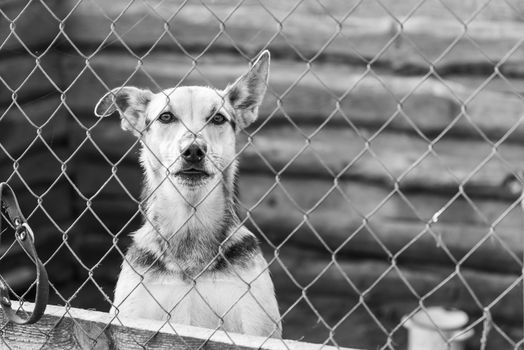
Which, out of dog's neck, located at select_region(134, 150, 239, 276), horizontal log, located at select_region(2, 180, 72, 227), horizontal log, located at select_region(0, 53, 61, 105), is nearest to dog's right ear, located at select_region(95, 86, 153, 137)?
dog's neck, located at select_region(134, 150, 239, 276)

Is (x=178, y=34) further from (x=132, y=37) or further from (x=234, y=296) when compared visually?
(x=234, y=296)

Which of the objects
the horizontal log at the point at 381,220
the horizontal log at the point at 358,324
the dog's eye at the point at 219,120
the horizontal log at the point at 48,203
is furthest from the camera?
the horizontal log at the point at 48,203

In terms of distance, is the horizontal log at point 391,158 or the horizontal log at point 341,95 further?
the horizontal log at point 391,158

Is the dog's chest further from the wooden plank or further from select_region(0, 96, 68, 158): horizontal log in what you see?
select_region(0, 96, 68, 158): horizontal log

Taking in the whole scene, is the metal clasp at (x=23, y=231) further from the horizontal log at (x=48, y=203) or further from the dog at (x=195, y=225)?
the horizontal log at (x=48, y=203)

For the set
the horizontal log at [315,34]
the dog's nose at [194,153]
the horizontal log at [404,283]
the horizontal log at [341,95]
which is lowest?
the horizontal log at [404,283]

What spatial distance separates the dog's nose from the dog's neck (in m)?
0.19

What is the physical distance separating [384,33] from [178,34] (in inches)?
68.4

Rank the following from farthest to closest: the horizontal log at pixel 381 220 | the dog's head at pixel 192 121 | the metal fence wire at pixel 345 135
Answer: the horizontal log at pixel 381 220, the metal fence wire at pixel 345 135, the dog's head at pixel 192 121

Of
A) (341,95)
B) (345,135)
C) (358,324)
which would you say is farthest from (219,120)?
(358,324)

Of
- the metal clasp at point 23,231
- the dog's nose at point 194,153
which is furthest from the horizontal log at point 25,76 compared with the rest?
the metal clasp at point 23,231

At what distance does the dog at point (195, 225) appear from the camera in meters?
3.72

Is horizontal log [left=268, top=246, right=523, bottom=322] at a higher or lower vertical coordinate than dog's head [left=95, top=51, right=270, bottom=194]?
lower

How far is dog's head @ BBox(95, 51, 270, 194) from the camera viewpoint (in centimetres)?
393
